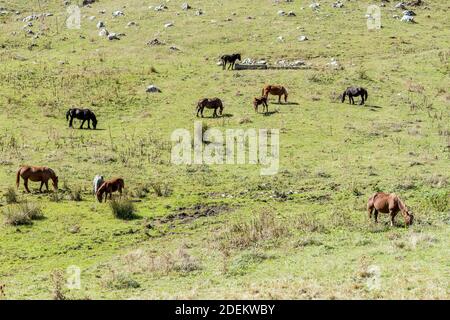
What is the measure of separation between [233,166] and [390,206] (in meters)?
12.0

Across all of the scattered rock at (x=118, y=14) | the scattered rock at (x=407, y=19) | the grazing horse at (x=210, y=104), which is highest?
the scattered rock at (x=118, y=14)

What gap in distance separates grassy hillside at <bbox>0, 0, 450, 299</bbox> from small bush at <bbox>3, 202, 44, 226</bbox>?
0.42 meters

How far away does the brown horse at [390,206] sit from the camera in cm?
1867

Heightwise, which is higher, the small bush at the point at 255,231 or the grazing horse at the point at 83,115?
the grazing horse at the point at 83,115

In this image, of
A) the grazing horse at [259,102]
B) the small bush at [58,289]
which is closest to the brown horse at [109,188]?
the small bush at [58,289]

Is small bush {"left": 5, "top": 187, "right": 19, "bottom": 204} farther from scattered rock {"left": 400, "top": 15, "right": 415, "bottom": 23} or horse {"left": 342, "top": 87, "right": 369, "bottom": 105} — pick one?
scattered rock {"left": 400, "top": 15, "right": 415, "bottom": 23}

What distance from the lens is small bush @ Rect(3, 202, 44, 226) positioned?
21281mm

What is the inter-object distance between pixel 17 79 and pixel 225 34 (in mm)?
25474

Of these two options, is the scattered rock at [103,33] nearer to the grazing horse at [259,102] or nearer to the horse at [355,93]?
the grazing horse at [259,102]

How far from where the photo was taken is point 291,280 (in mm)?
14055

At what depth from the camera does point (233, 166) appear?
29.7 metres

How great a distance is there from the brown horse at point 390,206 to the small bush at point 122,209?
9171 millimetres

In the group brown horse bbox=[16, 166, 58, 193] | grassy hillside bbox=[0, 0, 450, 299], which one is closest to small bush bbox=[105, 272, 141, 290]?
grassy hillside bbox=[0, 0, 450, 299]

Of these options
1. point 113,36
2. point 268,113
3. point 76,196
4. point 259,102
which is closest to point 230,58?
point 259,102
